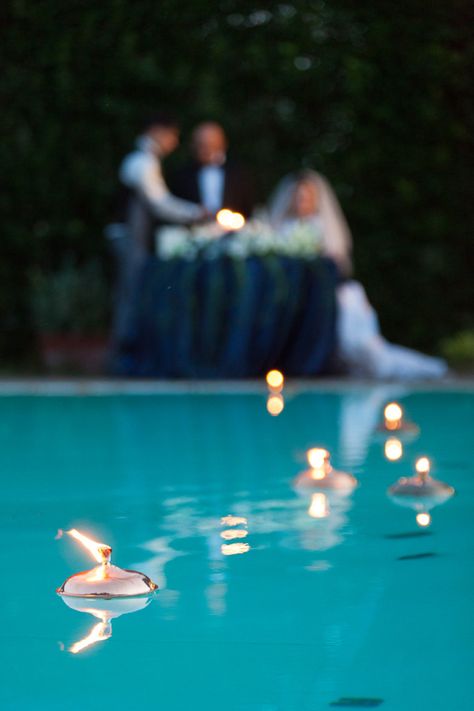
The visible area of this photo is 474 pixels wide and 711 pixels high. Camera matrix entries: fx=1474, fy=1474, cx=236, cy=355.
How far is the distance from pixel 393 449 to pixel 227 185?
16.6 feet

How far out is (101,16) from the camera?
1110cm

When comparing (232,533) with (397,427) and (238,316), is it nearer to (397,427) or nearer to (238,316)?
(397,427)

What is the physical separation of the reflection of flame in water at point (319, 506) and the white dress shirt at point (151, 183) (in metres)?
6.07

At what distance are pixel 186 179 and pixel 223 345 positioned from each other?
1.42m

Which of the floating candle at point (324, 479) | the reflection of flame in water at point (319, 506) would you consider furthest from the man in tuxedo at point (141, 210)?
the reflection of flame in water at point (319, 506)

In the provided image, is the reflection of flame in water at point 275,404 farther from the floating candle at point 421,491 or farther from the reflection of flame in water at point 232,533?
the reflection of flame in water at point 232,533

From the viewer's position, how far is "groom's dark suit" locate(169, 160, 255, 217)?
10664 mm

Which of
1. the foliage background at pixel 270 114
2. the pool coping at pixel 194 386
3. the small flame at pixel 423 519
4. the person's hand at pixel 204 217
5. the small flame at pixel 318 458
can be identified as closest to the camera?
the small flame at pixel 423 519

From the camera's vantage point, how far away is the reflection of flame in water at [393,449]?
5.65 m

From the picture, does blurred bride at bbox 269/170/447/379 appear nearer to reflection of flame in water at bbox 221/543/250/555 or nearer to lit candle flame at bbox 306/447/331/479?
lit candle flame at bbox 306/447/331/479

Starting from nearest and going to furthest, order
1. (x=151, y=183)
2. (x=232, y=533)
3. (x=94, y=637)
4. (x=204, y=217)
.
Result: 1. (x=94, y=637)
2. (x=232, y=533)
3. (x=151, y=183)
4. (x=204, y=217)

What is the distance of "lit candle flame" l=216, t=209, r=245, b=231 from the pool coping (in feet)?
3.74

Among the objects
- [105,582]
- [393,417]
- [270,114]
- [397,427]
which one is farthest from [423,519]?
[270,114]

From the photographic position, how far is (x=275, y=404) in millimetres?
8172
